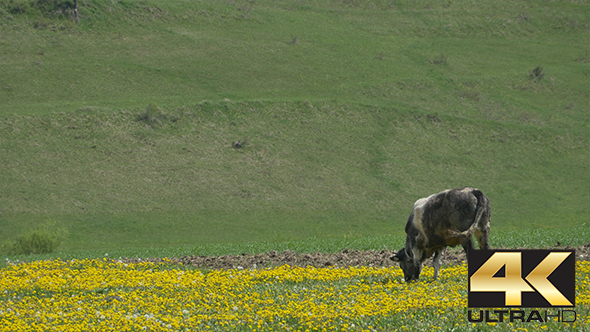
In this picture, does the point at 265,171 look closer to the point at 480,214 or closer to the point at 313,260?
the point at 313,260

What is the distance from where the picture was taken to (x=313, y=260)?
23.2m

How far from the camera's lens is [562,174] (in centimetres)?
7362

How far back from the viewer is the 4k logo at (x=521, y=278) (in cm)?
1130

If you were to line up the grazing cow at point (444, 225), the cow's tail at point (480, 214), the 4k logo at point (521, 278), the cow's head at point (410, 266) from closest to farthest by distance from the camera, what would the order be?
the 4k logo at point (521, 278) → the cow's tail at point (480, 214) → the grazing cow at point (444, 225) → the cow's head at point (410, 266)

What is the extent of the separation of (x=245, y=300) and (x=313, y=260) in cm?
787

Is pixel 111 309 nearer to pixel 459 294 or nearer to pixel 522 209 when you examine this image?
pixel 459 294

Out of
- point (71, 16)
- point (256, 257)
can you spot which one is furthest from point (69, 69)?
point (256, 257)

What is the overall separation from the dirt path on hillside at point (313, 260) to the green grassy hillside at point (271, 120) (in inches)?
967

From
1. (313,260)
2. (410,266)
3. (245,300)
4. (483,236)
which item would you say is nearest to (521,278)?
(483,236)

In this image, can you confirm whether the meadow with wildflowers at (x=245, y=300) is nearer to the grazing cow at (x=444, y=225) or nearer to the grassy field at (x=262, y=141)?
the grassy field at (x=262, y=141)

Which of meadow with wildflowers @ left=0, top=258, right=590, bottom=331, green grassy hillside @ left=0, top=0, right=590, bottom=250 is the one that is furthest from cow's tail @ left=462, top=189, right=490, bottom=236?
green grassy hillside @ left=0, top=0, right=590, bottom=250

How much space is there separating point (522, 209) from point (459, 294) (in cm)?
5403

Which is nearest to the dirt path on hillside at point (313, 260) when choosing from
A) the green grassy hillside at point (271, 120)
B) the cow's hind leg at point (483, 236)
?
the cow's hind leg at point (483, 236)

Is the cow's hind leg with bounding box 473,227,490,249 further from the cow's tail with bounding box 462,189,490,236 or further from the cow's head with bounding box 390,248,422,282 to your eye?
the cow's head with bounding box 390,248,422,282
